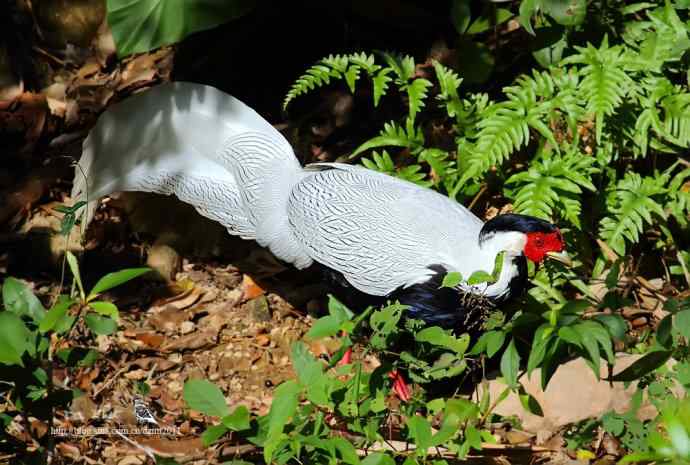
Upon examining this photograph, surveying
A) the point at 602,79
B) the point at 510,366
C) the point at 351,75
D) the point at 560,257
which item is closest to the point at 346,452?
the point at 510,366

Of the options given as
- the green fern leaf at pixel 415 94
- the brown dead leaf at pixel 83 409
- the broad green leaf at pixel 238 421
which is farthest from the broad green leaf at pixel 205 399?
the green fern leaf at pixel 415 94

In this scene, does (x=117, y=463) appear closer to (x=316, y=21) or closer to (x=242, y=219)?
(x=242, y=219)

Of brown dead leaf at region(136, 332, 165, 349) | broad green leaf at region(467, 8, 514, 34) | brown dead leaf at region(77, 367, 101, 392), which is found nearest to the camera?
brown dead leaf at region(77, 367, 101, 392)

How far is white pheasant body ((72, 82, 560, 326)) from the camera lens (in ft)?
11.4

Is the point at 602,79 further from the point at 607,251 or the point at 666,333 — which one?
the point at 666,333

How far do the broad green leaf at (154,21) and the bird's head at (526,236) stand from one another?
1.50 metres

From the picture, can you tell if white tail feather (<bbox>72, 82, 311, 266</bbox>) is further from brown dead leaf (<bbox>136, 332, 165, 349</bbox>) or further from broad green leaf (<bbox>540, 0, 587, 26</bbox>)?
broad green leaf (<bbox>540, 0, 587, 26</bbox>)

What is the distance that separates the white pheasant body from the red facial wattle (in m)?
0.25

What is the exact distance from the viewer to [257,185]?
12.4 ft

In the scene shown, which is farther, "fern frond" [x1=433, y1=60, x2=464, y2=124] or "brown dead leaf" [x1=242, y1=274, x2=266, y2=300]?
"brown dead leaf" [x1=242, y1=274, x2=266, y2=300]

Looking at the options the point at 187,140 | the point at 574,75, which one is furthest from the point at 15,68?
the point at 574,75

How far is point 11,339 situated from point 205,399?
0.49 metres

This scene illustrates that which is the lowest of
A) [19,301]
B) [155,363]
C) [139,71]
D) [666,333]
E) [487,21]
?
[155,363]

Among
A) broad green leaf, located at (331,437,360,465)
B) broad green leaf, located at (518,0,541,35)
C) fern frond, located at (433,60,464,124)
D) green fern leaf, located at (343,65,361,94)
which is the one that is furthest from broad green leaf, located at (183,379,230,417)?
broad green leaf, located at (518,0,541,35)
